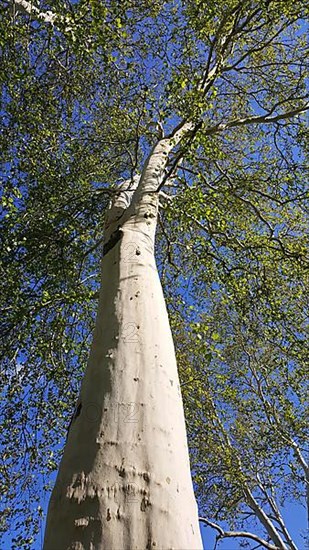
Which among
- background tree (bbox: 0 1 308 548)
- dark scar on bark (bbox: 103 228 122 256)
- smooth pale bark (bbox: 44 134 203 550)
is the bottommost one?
smooth pale bark (bbox: 44 134 203 550)

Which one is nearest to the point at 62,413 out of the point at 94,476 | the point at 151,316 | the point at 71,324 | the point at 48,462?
the point at 48,462

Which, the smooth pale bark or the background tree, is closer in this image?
the smooth pale bark

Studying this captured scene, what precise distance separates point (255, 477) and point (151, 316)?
9.41 meters

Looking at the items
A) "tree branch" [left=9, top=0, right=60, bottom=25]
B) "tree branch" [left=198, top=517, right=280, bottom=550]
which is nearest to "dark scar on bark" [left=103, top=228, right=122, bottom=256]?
"tree branch" [left=9, top=0, right=60, bottom=25]

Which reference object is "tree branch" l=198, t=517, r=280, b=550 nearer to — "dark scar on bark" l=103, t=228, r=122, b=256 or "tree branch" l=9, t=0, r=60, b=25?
"dark scar on bark" l=103, t=228, r=122, b=256

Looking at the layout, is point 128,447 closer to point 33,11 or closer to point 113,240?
point 113,240

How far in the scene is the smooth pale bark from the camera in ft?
4.97

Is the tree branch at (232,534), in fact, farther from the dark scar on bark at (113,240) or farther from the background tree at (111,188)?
the dark scar on bark at (113,240)

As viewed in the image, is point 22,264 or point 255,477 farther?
point 255,477

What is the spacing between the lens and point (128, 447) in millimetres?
1773

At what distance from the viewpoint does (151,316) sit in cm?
259

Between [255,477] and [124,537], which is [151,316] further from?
[255,477]

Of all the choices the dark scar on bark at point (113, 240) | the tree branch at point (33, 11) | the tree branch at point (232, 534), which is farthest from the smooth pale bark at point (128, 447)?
the tree branch at point (232, 534)

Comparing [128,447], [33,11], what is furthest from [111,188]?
[128,447]
